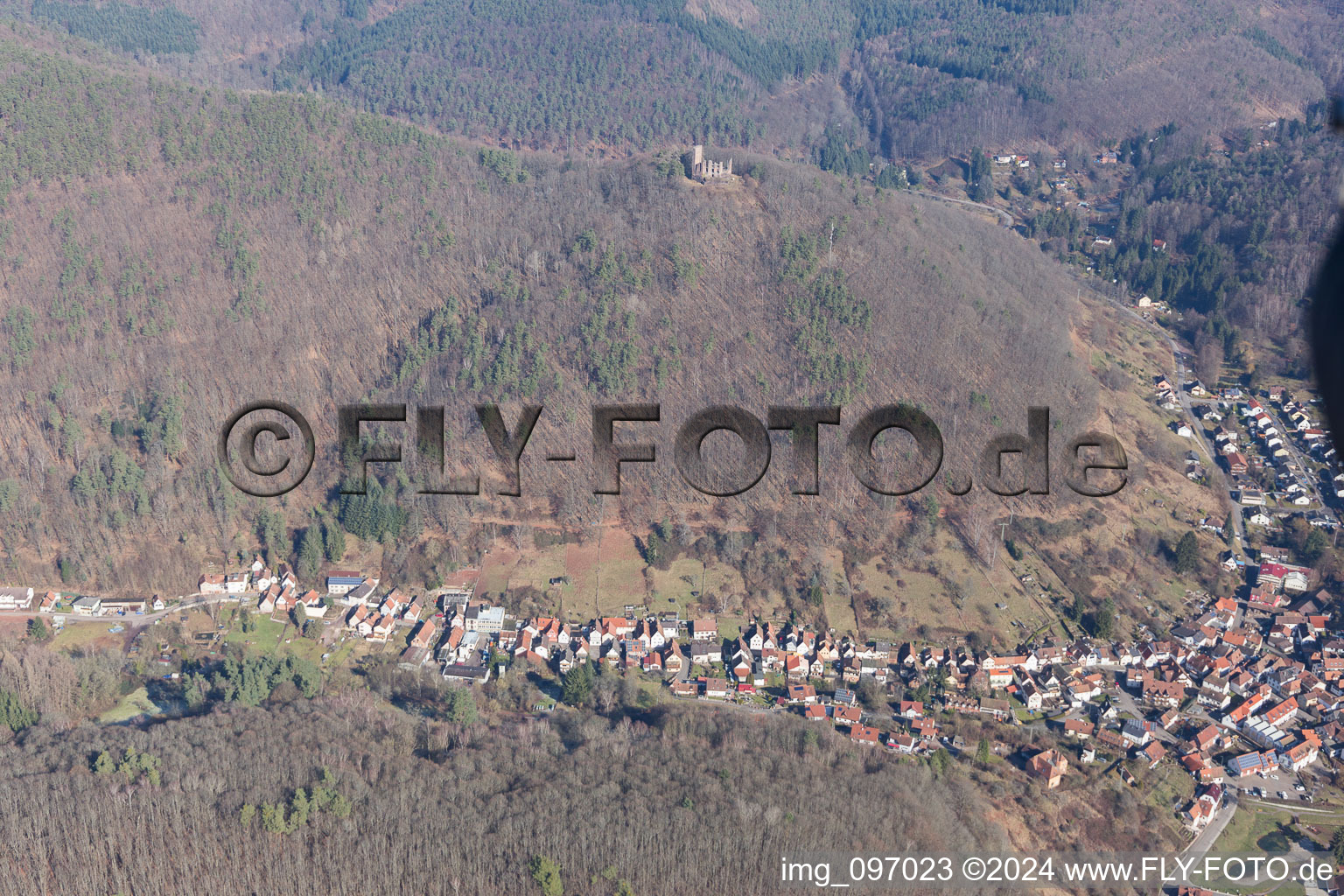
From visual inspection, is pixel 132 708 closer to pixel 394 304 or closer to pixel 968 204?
pixel 394 304

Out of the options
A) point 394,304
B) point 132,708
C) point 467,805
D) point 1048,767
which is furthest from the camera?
point 394,304

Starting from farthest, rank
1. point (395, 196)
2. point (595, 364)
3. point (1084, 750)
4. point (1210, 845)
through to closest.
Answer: point (395, 196), point (595, 364), point (1084, 750), point (1210, 845)

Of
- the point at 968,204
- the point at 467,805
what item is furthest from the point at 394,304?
the point at 968,204

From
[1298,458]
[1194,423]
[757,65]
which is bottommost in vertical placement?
[1298,458]

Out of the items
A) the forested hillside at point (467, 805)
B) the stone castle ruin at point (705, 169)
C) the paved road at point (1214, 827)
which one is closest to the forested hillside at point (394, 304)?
the stone castle ruin at point (705, 169)

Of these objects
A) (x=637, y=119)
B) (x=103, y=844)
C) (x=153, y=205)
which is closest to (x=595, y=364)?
(x=153, y=205)

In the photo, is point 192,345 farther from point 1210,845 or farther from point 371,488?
point 1210,845

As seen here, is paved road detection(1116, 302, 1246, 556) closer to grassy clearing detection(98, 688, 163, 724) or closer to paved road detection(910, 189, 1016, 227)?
paved road detection(910, 189, 1016, 227)

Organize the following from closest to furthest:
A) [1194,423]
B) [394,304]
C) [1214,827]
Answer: [1214,827], [1194,423], [394,304]
